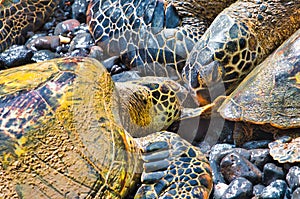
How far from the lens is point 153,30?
6.55 m

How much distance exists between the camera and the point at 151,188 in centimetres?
457

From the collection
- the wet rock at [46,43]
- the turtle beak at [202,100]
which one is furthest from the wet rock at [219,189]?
the wet rock at [46,43]

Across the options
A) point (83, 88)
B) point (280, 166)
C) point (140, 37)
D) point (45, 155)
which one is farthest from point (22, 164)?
point (140, 37)

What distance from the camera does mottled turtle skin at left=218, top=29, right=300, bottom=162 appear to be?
4811 mm

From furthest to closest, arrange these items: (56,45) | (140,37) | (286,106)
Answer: (56,45), (140,37), (286,106)

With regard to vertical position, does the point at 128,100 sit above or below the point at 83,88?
below

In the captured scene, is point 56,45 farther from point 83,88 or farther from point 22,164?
point 22,164

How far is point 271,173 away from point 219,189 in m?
0.40

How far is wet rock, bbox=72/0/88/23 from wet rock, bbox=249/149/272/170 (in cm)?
359

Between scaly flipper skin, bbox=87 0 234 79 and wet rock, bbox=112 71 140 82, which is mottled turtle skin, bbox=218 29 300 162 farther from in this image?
wet rock, bbox=112 71 140 82

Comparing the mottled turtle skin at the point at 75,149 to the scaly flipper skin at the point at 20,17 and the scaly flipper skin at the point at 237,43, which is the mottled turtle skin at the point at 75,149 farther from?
the scaly flipper skin at the point at 20,17

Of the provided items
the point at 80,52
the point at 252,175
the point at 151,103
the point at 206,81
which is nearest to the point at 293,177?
the point at 252,175

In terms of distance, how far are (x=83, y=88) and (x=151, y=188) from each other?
924mm

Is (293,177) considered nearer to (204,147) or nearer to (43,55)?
(204,147)
